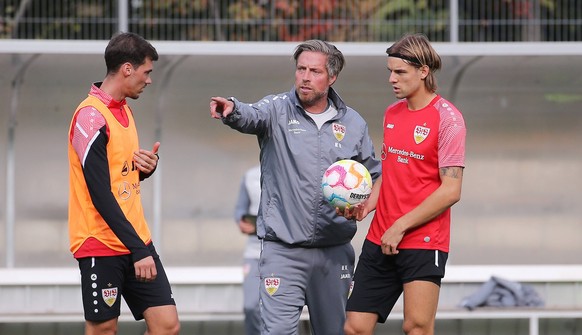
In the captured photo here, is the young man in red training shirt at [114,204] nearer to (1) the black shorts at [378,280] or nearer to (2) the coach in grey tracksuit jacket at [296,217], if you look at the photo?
(2) the coach in grey tracksuit jacket at [296,217]

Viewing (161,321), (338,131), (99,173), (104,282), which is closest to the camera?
(99,173)

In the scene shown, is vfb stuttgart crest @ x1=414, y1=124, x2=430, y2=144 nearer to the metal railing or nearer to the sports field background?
the metal railing

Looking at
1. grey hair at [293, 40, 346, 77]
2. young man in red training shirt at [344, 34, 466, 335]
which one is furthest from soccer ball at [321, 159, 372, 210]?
grey hair at [293, 40, 346, 77]

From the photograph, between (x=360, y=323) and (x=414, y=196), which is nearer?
(x=414, y=196)

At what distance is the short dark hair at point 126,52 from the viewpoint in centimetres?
555

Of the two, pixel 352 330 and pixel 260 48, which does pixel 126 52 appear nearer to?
pixel 352 330

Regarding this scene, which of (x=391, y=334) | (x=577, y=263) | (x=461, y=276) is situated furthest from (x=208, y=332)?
(x=577, y=263)

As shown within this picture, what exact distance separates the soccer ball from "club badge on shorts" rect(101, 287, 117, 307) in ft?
3.48

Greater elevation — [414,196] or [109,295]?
[414,196]

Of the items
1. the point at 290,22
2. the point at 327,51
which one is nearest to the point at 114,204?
the point at 327,51

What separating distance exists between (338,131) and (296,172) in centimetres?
30

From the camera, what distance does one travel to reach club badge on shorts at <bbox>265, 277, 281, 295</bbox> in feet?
19.0

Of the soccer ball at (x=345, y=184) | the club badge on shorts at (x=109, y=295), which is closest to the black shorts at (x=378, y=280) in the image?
the soccer ball at (x=345, y=184)

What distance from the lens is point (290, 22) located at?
10328mm
